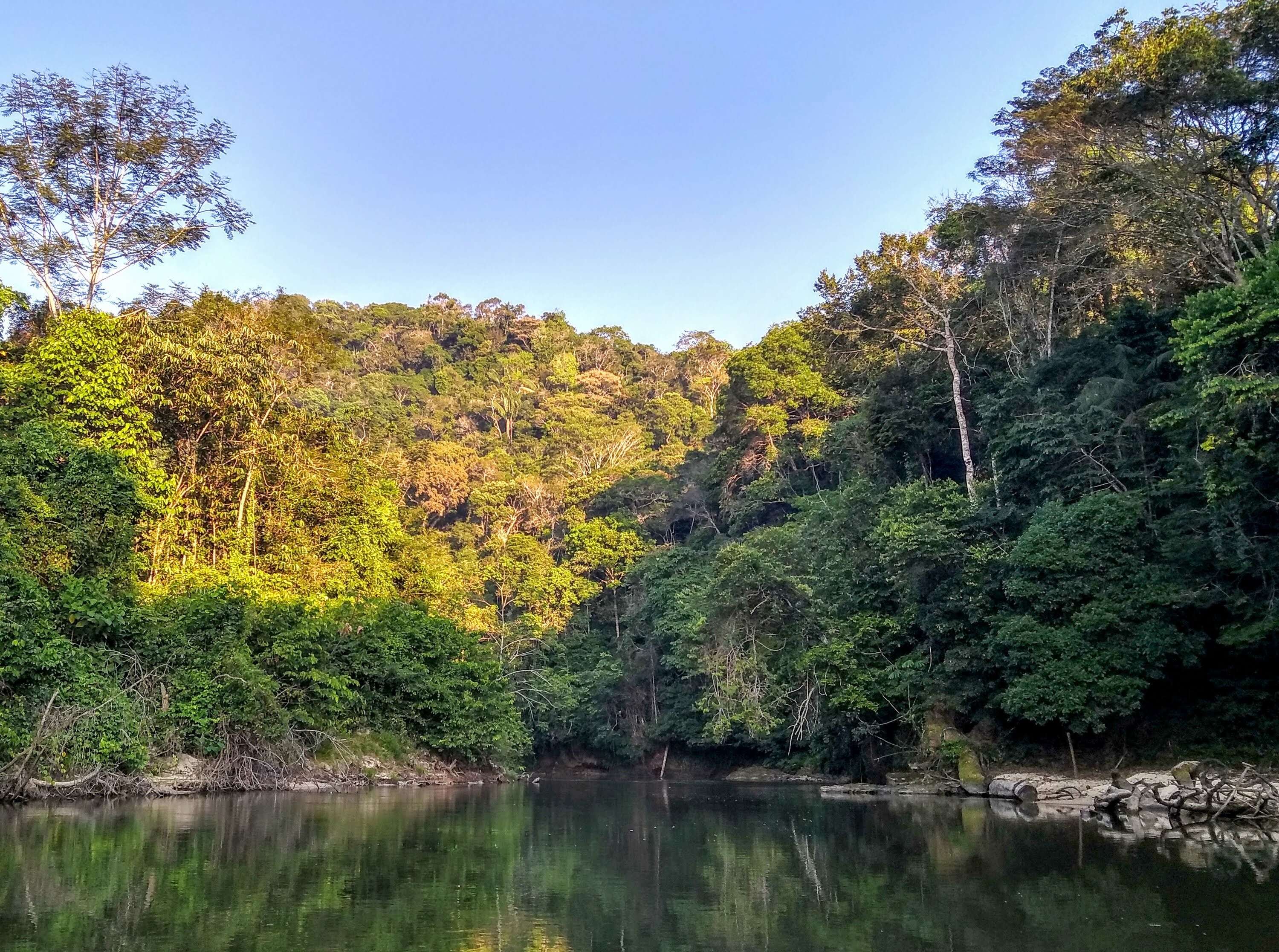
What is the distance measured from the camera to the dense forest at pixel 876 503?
59.0 feet

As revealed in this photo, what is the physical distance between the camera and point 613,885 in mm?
9430

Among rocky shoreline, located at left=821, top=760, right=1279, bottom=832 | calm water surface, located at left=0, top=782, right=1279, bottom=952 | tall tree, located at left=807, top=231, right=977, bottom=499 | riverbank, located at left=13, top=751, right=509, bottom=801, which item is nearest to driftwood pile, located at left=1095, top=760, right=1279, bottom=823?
rocky shoreline, located at left=821, top=760, right=1279, bottom=832

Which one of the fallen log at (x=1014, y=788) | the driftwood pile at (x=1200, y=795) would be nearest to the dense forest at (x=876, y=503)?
the fallen log at (x=1014, y=788)

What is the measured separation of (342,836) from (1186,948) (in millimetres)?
10202

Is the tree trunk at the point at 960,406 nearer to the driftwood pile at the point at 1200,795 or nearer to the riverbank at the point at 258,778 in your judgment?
the driftwood pile at the point at 1200,795

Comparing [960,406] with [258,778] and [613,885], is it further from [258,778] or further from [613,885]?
[613,885]

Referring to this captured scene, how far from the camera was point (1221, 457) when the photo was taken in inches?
662

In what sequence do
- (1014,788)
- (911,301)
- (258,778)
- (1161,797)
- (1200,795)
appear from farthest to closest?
(911,301), (258,778), (1014,788), (1161,797), (1200,795)

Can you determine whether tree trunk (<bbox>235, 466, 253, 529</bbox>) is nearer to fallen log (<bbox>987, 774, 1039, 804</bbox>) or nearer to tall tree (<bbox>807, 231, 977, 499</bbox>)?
tall tree (<bbox>807, 231, 977, 499</bbox>)

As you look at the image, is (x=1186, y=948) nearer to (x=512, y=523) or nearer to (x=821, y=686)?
(x=821, y=686)

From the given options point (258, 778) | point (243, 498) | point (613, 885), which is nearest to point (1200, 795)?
point (613, 885)

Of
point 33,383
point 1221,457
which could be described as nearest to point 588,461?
point 33,383

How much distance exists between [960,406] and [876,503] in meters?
3.51

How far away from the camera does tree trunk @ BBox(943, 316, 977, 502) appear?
26.5 meters
